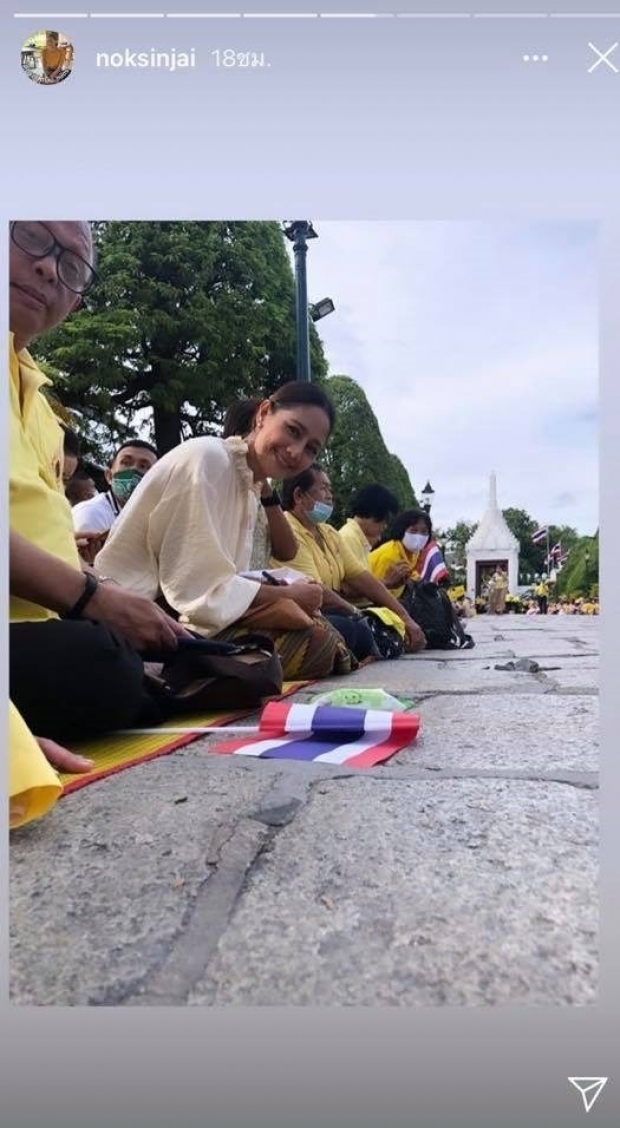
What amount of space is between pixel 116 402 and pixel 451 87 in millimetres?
692

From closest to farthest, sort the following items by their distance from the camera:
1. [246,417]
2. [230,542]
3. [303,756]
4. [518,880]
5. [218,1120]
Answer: [218,1120], [518,880], [303,756], [230,542], [246,417]

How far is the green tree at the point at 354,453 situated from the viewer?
1636mm

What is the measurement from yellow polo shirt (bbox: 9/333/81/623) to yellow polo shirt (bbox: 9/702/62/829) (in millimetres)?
288

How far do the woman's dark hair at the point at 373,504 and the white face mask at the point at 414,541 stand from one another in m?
0.26

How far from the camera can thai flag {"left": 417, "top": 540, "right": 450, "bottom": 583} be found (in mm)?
3699

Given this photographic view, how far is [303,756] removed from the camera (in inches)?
42.6

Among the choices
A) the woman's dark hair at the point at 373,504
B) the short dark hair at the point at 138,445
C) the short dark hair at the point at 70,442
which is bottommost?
the short dark hair at the point at 70,442

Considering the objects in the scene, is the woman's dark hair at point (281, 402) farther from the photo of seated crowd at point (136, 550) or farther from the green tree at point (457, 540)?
the green tree at point (457, 540)

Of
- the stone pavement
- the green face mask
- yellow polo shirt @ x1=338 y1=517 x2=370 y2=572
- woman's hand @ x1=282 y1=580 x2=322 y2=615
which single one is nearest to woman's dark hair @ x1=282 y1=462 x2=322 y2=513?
yellow polo shirt @ x1=338 y1=517 x2=370 y2=572

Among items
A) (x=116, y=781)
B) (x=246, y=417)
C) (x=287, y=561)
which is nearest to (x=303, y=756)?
(x=116, y=781)

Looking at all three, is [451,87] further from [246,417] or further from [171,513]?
[246,417]

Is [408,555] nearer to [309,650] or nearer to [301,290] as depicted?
[309,650]

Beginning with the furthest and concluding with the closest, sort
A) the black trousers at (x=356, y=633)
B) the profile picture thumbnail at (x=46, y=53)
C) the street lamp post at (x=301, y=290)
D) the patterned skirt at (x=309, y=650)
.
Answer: the black trousers at (x=356, y=633) → the patterned skirt at (x=309, y=650) → the street lamp post at (x=301, y=290) → the profile picture thumbnail at (x=46, y=53)

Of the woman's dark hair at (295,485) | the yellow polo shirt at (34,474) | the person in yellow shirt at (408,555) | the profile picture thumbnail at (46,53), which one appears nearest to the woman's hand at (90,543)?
the yellow polo shirt at (34,474)
